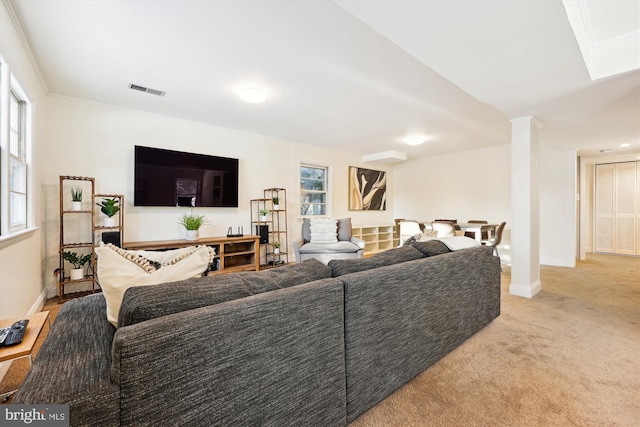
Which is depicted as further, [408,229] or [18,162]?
[408,229]

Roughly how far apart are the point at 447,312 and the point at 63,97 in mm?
4632

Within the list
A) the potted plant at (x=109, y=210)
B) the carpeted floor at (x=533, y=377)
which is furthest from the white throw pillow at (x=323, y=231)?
the potted plant at (x=109, y=210)

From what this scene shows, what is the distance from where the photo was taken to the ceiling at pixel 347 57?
1769mm

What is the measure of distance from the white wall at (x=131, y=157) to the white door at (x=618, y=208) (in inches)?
274

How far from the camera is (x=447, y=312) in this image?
6.36 feet

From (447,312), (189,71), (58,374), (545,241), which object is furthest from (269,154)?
(545,241)

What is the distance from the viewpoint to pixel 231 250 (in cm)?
443

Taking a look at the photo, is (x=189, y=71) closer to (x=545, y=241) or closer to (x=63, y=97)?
A: (x=63, y=97)

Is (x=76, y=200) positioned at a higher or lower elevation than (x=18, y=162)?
lower

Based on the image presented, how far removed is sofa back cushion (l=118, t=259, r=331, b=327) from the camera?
0.91 metres

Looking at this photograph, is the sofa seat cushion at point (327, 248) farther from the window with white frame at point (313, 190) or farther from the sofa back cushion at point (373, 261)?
the sofa back cushion at point (373, 261)

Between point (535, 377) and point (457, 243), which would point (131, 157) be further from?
point (535, 377)

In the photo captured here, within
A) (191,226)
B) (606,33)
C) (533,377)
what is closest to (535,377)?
(533,377)

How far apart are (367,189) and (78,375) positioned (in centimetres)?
645
